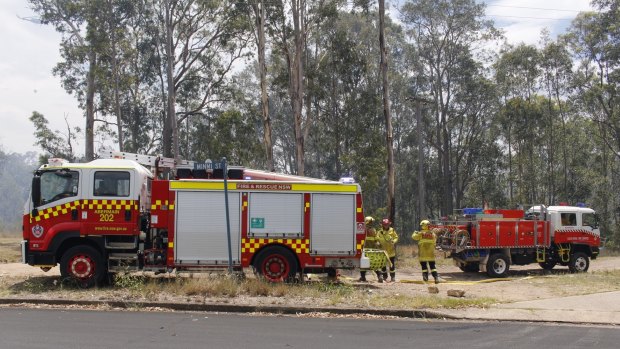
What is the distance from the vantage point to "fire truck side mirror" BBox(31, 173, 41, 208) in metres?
12.3

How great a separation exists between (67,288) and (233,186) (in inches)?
163

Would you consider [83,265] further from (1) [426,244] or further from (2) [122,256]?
Result: (1) [426,244]

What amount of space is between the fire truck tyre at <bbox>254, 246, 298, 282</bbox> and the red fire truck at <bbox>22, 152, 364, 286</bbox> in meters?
0.02

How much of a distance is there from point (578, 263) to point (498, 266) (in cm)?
340

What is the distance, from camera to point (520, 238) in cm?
1888

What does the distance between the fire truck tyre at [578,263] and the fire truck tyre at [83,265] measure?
50.3ft

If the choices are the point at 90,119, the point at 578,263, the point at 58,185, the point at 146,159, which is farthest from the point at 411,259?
the point at 90,119

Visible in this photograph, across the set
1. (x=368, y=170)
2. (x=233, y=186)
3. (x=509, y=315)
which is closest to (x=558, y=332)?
(x=509, y=315)

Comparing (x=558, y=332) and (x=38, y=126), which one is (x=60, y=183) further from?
(x=38, y=126)

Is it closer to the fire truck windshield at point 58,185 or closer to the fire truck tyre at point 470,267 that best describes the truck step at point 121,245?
the fire truck windshield at point 58,185

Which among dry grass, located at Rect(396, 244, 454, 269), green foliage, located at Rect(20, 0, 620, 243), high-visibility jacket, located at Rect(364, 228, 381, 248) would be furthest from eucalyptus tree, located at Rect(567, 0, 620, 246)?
high-visibility jacket, located at Rect(364, 228, 381, 248)

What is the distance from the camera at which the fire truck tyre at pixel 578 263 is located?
1986 cm

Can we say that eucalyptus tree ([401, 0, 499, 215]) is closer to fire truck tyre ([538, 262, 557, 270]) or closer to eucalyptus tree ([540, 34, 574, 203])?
eucalyptus tree ([540, 34, 574, 203])

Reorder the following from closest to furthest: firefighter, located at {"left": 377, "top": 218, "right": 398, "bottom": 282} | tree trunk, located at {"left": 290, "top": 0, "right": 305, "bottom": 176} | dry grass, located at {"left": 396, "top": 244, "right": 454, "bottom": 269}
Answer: firefighter, located at {"left": 377, "top": 218, "right": 398, "bottom": 282}
dry grass, located at {"left": 396, "top": 244, "right": 454, "bottom": 269}
tree trunk, located at {"left": 290, "top": 0, "right": 305, "bottom": 176}
